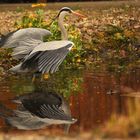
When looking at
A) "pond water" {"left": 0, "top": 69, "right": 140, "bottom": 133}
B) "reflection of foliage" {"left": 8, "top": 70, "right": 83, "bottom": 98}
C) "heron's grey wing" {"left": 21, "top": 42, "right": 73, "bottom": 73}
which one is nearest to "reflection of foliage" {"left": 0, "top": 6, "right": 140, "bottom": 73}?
"pond water" {"left": 0, "top": 69, "right": 140, "bottom": 133}

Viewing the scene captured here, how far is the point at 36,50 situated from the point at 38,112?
7.50 feet

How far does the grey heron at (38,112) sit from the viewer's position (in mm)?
8984

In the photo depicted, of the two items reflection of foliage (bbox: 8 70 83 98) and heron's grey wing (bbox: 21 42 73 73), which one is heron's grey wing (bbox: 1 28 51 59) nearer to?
reflection of foliage (bbox: 8 70 83 98)

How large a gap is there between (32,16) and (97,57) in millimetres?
1902

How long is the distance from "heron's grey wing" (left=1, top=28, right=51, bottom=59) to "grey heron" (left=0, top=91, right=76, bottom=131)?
4.52 ft

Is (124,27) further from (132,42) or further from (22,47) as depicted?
(22,47)

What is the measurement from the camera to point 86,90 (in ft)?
37.9

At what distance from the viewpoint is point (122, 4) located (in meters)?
21.4

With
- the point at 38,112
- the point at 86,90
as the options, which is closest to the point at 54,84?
the point at 86,90

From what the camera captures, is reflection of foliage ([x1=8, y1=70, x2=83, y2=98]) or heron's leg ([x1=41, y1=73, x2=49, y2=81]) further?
heron's leg ([x1=41, y1=73, x2=49, y2=81])

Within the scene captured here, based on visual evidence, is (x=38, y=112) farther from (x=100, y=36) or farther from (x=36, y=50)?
(x=100, y=36)

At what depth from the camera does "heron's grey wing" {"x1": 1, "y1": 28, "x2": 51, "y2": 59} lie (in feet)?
41.8

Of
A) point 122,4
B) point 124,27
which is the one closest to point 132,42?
point 124,27

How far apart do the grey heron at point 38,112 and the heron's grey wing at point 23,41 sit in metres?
1.38
